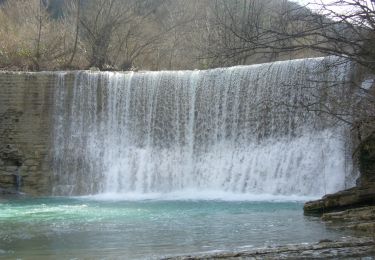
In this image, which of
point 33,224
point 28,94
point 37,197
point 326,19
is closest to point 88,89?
point 28,94

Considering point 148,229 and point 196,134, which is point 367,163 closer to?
point 148,229

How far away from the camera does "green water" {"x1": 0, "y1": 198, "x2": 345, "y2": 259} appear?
25.1 ft

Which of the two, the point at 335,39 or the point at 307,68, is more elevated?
the point at 307,68

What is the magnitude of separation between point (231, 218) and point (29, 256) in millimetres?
4375

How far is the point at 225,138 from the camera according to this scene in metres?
17.2

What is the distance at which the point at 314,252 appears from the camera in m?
5.64

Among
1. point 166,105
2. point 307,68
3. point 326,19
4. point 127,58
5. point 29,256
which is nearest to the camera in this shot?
point 326,19

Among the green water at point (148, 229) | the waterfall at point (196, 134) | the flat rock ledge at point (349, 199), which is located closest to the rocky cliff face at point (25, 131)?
the waterfall at point (196, 134)

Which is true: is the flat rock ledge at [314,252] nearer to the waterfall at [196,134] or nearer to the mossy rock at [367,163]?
the mossy rock at [367,163]

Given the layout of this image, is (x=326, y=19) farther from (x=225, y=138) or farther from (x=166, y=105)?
(x=166, y=105)

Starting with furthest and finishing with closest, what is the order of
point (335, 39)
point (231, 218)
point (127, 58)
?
point (127, 58), point (231, 218), point (335, 39)

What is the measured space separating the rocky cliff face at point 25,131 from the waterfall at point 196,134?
1.27 ft

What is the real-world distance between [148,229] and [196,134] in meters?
8.22

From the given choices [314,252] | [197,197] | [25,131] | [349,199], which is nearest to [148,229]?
[349,199]
